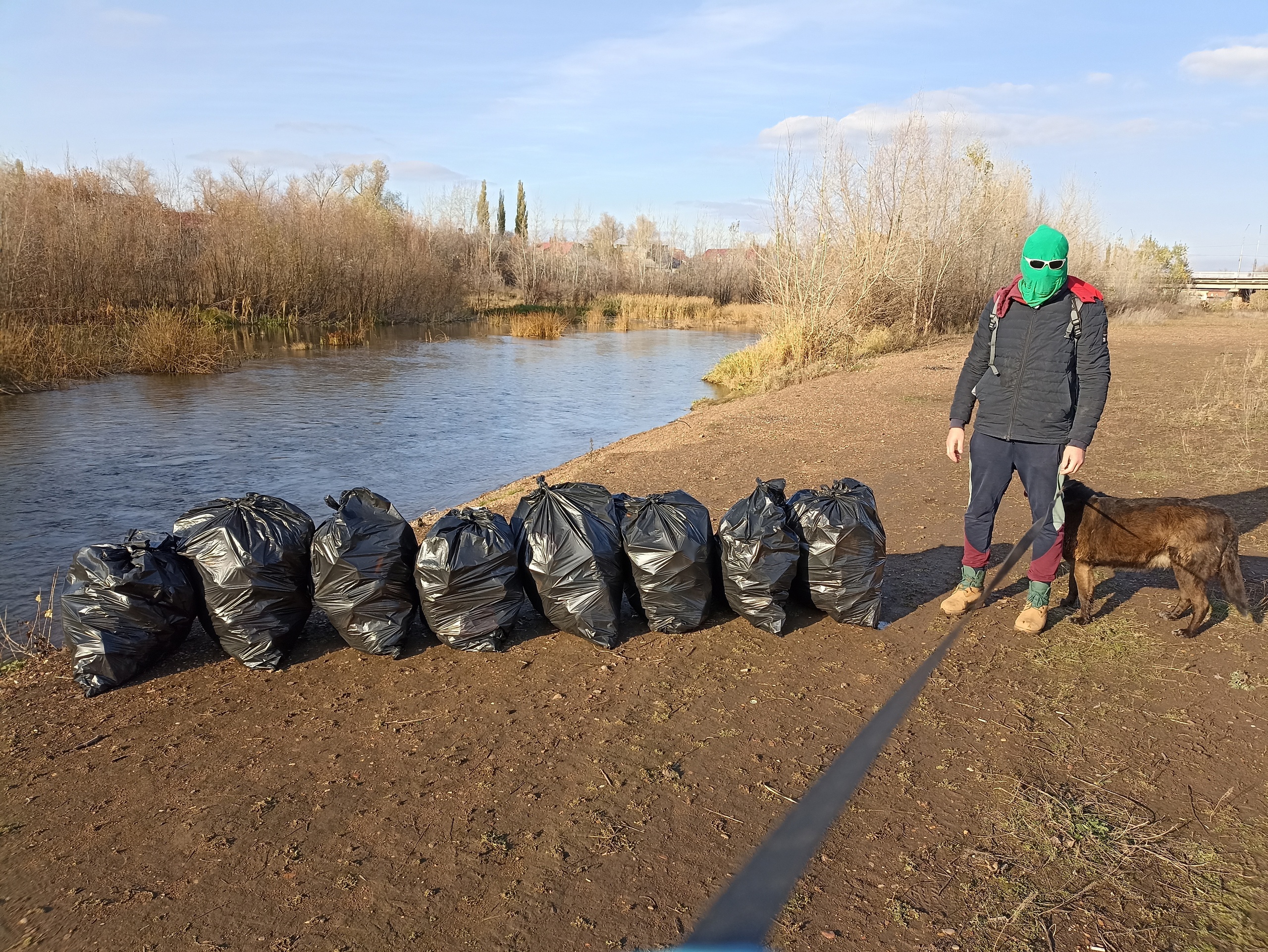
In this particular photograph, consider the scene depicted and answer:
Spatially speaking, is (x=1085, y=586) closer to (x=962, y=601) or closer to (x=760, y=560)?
(x=962, y=601)

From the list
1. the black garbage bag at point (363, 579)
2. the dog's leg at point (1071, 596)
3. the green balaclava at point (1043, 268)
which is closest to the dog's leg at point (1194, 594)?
the dog's leg at point (1071, 596)

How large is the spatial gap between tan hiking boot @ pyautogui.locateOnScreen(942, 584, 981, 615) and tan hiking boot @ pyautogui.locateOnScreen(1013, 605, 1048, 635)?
263 millimetres

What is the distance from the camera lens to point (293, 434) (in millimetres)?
13492

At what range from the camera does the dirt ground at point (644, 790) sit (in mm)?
2633

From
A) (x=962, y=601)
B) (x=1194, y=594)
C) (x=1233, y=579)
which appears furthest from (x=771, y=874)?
(x=1233, y=579)

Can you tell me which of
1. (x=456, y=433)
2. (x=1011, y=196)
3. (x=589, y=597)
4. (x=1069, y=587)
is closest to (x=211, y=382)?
(x=456, y=433)

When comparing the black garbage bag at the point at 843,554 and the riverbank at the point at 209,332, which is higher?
the riverbank at the point at 209,332

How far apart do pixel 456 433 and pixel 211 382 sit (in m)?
8.02

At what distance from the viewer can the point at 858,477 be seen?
8633mm

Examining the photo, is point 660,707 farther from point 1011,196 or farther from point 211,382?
point 1011,196

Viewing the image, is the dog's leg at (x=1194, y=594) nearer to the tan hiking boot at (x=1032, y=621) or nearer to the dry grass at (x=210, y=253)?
the tan hiking boot at (x=1032, y=621)

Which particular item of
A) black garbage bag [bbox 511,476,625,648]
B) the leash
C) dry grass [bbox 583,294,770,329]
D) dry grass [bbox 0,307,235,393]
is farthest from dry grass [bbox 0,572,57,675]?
dry grass [bbox 583,294,770,329]

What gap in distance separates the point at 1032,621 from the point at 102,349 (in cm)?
2088

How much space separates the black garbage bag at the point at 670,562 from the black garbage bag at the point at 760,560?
0.12 meters
